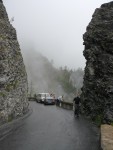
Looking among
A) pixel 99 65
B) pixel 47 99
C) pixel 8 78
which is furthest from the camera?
pixel 47 99

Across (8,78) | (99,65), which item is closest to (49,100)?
(99,65)

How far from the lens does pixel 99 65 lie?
3244 centimetres

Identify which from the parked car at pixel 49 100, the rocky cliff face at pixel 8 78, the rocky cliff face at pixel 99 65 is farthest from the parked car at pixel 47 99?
the rocky cliff face at pixel 8 78

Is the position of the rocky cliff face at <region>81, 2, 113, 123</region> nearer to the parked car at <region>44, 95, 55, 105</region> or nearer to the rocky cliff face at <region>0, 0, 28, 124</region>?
the rocky cliff face at <region>0, 0, 28, 124</region>

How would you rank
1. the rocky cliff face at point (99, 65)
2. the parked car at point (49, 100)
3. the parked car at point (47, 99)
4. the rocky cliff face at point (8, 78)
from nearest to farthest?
the rocky cliff face at point (8, 78), the rocky cliff face at point (99, 65), the parked car at point (49, 100), the parked car at point (47, 99)

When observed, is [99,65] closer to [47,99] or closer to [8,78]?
[8,78]

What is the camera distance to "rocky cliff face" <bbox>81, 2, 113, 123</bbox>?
96.6 feet

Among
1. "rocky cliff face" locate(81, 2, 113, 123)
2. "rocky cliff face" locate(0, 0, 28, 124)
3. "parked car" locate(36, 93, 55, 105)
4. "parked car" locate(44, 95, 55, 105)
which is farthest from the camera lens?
"parked car" locate(36, 93, 55, 105)

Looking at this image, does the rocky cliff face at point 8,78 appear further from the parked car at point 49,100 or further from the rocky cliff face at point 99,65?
the parked car at point 49,100

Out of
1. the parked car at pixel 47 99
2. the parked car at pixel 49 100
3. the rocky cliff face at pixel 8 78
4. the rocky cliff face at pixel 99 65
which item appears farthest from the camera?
the parked car at pixel 47 99

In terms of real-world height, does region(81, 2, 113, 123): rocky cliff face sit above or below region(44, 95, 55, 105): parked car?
above

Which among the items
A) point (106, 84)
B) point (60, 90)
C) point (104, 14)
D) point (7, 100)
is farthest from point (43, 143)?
point (60, 90)

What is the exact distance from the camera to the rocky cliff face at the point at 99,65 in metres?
29.5

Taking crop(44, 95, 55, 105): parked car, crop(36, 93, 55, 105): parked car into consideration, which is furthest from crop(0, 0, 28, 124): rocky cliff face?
crop(36, 93, 55, 105): parked car
